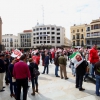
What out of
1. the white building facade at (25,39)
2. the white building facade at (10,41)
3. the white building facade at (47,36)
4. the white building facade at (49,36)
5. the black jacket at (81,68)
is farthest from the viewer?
the white building facade at (10,41)

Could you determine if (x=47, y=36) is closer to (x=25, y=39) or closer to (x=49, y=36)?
(x=49, y=36)

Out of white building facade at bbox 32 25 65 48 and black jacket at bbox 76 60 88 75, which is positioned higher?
white building facade at bbox 32 25 65 48

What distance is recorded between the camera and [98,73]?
19.7 feet

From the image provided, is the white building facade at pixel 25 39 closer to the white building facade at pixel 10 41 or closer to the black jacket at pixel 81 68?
the white building facade at pixel 10 41

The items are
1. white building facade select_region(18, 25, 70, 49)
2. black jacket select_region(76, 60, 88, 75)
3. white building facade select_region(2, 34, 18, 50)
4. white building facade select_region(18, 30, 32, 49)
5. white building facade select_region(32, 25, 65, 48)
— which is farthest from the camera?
white building facade select_region(2, 34, 18, 50)

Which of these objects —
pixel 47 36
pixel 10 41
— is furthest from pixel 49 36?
pixel 10 41

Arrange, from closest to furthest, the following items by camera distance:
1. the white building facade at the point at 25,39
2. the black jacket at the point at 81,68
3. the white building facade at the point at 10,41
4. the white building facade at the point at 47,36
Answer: the black jacket at the point at 81,68
the white building facade at the point at 47,36
the white building facade at the point at 25,39
the white building facade at the point at 10,41

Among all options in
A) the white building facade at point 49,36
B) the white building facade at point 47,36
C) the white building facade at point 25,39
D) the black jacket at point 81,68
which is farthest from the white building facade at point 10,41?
the black jacket at point 81,68

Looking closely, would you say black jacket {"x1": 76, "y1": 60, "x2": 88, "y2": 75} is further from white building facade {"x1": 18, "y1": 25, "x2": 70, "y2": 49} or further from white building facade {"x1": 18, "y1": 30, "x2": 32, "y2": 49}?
white building facade {"x1": 18, "y1": 30, "x2": 32, "y2": 49}

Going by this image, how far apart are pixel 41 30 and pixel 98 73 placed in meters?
76.8

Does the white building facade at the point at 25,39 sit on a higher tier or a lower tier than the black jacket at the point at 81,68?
higher

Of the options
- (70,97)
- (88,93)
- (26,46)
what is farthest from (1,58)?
(26,46)

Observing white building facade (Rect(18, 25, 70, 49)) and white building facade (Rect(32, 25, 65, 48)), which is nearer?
white building facade (Rect(18, 25, 70, 49))

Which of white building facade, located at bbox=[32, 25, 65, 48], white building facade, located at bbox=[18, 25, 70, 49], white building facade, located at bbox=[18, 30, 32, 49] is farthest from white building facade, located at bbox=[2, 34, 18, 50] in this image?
white building facade, located at bbox=[32, 25, 65, 48]
